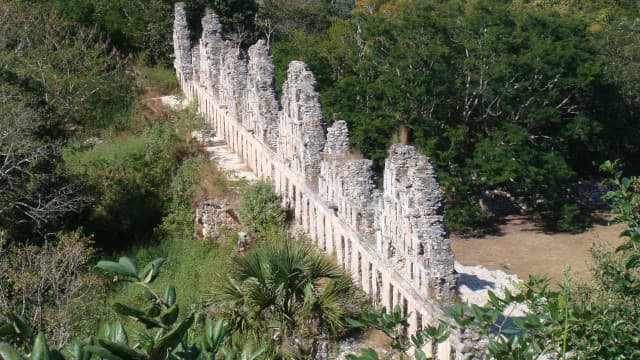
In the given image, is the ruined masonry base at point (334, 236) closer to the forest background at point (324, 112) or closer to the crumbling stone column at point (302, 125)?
the crumbling stone column at point (302, 125)

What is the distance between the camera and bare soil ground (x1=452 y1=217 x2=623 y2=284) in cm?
2455

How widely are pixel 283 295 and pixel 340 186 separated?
4.71 metres

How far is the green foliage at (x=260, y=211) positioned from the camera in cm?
1880

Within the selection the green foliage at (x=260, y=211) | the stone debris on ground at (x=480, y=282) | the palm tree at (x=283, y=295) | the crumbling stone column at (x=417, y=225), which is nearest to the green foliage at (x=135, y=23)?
the green foliage at (x=260, y=211)

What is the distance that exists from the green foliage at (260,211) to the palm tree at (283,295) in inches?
226

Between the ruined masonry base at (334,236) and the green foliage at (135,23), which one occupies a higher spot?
the green foliage at (135,23)

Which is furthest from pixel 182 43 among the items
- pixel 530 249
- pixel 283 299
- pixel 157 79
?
pixel 283 299

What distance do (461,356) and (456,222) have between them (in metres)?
15.7

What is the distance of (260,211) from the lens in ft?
62.5

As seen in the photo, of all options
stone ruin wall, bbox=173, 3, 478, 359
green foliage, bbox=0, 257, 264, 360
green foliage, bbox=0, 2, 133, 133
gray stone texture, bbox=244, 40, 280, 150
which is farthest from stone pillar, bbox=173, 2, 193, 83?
green foliage, bbox=0, 257, 264, 360

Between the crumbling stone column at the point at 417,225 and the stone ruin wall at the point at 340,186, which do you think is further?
the stone ruin wall at the point at 340,186

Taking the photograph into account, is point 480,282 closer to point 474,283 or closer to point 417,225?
point 474,283

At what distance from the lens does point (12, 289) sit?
1521cm

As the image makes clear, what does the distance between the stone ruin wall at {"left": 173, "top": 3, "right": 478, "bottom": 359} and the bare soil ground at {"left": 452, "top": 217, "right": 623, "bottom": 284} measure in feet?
27.0
